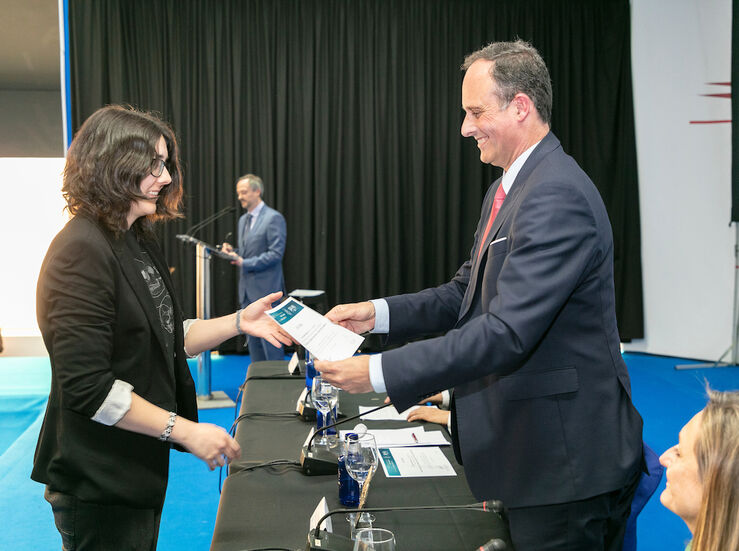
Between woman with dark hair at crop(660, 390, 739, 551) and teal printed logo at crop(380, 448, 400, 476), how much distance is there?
79 cm

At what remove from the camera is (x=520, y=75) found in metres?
1.66

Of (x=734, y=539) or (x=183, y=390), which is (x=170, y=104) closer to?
(x=183, y=390)

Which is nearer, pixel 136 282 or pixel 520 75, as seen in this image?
pixel 136 282

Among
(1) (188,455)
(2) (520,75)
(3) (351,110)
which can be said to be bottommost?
(1) (188,455)

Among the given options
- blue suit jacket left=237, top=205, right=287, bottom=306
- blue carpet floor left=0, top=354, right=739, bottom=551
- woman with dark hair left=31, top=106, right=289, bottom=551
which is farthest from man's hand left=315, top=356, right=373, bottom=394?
blue suit jacket left=237, top=205, right=287, bottom=306

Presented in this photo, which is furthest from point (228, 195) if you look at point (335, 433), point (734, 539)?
point (734, 539)

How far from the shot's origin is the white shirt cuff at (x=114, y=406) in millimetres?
1423

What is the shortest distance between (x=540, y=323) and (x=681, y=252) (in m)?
6.24

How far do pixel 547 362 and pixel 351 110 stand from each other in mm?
6232

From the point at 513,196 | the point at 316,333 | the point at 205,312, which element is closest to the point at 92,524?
the point at 316,333

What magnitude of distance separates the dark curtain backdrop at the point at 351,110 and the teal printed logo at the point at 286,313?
18.2 feet

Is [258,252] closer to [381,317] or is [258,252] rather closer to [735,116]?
[381,317]

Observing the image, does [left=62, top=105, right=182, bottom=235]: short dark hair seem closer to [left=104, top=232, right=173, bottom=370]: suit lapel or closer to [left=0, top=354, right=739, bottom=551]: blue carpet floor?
[left=104, top=232, right=173, bottom=370]: suit lapel

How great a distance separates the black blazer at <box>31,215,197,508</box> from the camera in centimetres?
140
